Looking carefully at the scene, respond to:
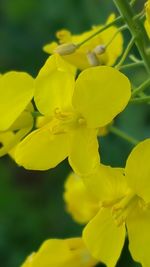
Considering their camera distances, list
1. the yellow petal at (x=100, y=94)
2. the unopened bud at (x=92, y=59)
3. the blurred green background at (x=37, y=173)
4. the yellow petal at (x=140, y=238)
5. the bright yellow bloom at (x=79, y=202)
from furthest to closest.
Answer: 1. the blurred green background at (x=37, y=173)
2. the bright yellow bloom at (x=79, y=202)
3. the unopened bud at (x=92, y=59)
4. the yellow petal at (x=140, y=238)
5. the yellow petal at (x=100, y=94)

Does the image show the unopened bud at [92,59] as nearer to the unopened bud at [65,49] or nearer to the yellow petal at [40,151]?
the unopened bud at [65,49]

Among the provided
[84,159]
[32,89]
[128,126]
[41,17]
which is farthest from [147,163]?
[41,17]

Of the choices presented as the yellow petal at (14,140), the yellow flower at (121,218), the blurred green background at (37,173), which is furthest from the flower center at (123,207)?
the blurred green background at (37,173)

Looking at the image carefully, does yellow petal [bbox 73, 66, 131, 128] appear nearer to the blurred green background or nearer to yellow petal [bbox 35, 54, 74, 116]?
yellow petal [bbox 35, 54, 74, 116]

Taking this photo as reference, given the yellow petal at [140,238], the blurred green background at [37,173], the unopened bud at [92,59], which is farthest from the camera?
the blurred green background at [37,173]

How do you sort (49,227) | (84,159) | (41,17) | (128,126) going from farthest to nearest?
(41,17)
(49,227)
(128,126)
(84,159)

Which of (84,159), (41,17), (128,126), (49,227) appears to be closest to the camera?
(84,159)

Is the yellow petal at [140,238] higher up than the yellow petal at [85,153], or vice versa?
the yellow petal at [85,153]

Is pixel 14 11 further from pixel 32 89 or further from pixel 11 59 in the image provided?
pixel 32 89

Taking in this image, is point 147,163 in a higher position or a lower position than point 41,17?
higher
